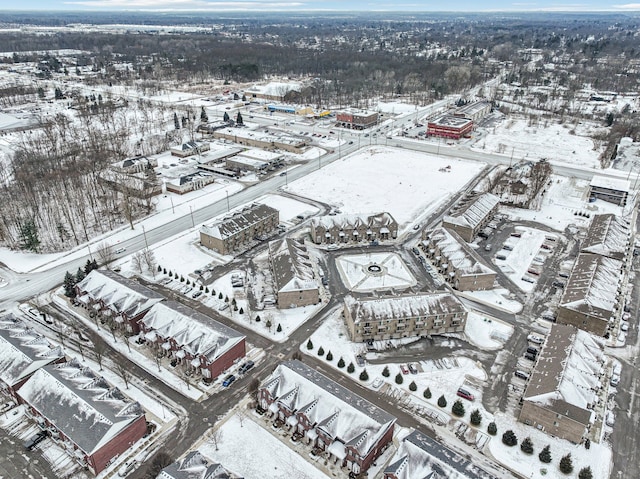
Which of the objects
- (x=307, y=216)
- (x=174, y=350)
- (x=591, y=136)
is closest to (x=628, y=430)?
(x=174, y=350)

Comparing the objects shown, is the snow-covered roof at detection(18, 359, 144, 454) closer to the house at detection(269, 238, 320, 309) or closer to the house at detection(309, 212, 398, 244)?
the house at detection(269, 238, 320, 309)

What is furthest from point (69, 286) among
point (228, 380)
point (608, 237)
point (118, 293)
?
point (608, 237)

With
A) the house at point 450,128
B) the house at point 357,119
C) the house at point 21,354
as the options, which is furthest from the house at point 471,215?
the house at point 357,119

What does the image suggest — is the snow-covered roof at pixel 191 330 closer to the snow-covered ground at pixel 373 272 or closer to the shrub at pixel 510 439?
the snow-covered ground at pixel 373 272

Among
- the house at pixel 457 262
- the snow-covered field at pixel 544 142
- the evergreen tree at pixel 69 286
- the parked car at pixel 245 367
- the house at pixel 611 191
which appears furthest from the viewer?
the snow-covered field at pixel 544 142

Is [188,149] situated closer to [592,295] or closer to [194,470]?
[194,470]

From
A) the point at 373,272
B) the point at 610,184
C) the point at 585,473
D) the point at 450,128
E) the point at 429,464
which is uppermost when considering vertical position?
the point at 429,464

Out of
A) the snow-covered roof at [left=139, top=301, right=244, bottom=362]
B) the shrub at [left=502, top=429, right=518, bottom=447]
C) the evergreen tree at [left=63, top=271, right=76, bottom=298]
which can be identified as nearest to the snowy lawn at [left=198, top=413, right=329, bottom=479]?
the snow-covered roof at [left=139, top=301, right=244, bottom=362]
